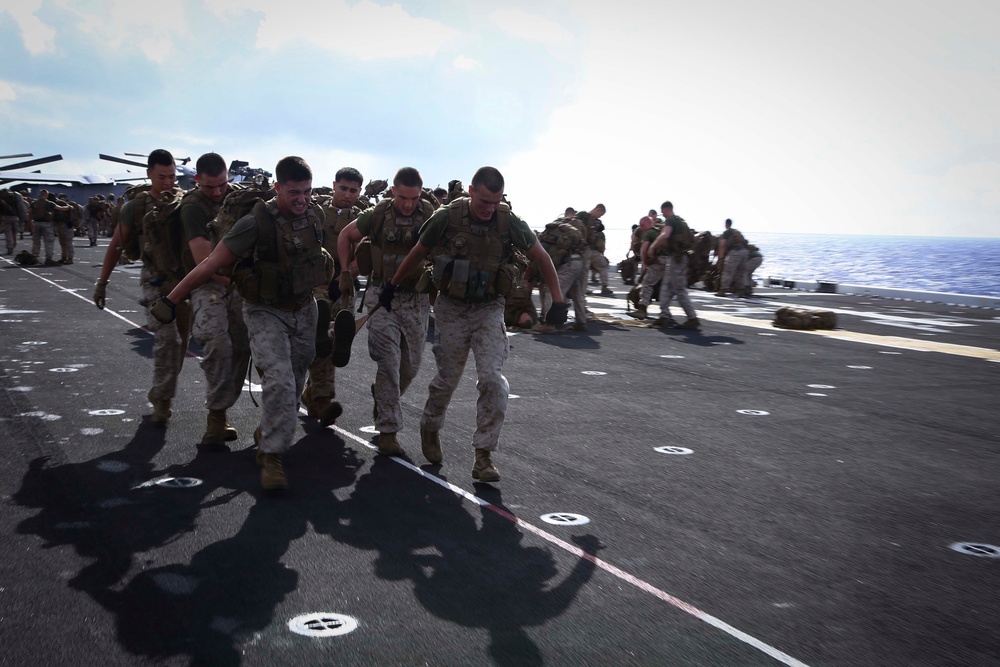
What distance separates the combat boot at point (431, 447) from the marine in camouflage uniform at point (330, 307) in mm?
899

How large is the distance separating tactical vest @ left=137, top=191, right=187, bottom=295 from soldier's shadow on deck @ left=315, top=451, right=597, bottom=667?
2.64m

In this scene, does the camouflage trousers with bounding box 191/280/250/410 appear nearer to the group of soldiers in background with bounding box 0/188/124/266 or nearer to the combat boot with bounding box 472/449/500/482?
the combat boot with bounding box 472/449/500/482

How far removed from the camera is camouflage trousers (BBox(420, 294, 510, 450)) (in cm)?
560

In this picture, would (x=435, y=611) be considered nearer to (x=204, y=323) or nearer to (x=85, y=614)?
(x=85, y=614)

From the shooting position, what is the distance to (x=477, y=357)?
5.71 metres

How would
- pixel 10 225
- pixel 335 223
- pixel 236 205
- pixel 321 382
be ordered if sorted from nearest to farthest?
pixel 236 205, pixel 321 382, pixel 335 223, pixel 10 225

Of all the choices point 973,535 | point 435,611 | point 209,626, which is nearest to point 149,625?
point 209,626

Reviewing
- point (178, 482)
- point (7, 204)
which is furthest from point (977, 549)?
point (7, 204)

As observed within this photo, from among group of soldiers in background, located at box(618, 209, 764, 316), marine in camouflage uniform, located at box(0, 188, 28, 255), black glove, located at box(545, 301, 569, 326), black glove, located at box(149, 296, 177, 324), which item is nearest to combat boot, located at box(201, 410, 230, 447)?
black glove, located at box(149, 296, 177, 324)

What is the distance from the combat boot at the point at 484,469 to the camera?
5.57 metres

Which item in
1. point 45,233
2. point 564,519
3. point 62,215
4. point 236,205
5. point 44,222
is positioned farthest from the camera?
point 45,233

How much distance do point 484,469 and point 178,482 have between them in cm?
196

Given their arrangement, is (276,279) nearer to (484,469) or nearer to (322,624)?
(484,469)

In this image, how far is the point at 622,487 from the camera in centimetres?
562
